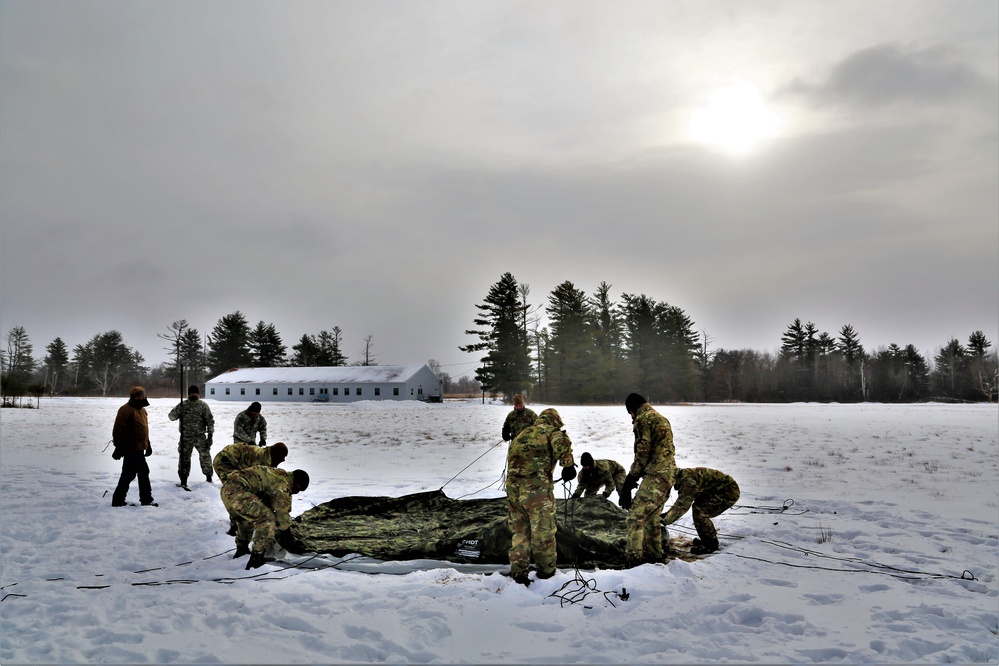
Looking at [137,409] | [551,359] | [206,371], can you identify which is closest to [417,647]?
[137,409]

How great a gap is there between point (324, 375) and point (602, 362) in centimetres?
2791

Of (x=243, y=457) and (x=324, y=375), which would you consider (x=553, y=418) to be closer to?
(x=243, y=457)

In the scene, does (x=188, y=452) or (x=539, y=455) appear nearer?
(x=539, y=455)

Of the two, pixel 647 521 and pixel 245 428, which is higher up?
pixel 245 428

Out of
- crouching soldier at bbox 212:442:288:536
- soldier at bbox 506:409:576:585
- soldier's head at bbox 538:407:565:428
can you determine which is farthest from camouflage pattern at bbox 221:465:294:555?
soldier's head at bbox 538:407:565:428

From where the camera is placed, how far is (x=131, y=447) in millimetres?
9891

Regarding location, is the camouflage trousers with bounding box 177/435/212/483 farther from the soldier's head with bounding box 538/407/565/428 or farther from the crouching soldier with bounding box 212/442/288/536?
the soldier's head with bounding box 538/407/565/428

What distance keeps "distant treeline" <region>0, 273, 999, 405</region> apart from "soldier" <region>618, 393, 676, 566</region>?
139 ft

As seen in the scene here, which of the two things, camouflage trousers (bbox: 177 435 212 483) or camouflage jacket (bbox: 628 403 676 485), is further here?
camouflage trousers (bbox: 177 435 212 483)

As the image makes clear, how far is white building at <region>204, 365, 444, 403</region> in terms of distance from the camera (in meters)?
54.5

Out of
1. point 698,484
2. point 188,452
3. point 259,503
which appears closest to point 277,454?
point 259,503

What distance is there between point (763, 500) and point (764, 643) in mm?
6380

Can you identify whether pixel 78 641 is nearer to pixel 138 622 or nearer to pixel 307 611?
pixel 138 622

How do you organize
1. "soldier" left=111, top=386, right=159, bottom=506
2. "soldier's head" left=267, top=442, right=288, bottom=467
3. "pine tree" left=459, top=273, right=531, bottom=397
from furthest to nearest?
"pine tree" left=459, top=273, right=531, bottom=397 → "soldier" left=111, top=386, right=159, bottom=506 → "soldier's head" left=267, top=442, right=288, bottom=467
